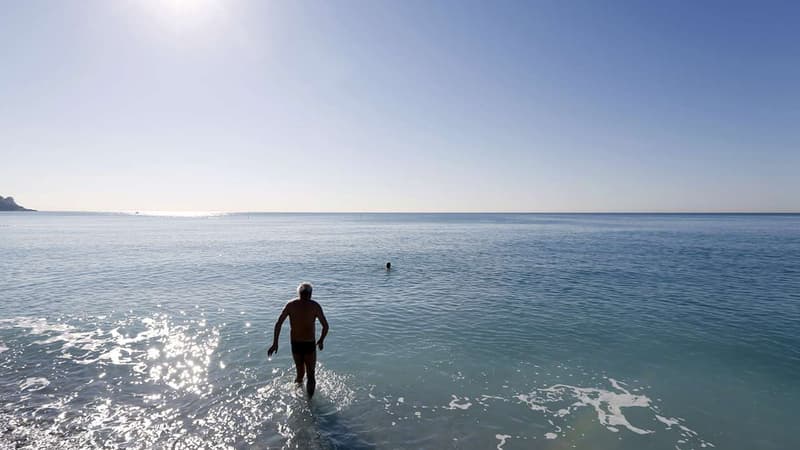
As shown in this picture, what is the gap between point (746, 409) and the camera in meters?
9.64

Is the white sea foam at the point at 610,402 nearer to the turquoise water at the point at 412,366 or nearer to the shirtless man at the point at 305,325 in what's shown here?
the turquoise water at the point at 412,366

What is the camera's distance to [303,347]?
9.90 meters

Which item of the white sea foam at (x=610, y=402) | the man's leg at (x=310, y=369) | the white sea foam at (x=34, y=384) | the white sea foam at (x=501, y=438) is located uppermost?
the man's leg at (x=310, y=369)

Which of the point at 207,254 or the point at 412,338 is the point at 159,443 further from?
the point at 207,254

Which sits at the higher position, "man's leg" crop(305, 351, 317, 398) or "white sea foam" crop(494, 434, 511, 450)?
"man's leg" crop(305, 351, 317, 398)

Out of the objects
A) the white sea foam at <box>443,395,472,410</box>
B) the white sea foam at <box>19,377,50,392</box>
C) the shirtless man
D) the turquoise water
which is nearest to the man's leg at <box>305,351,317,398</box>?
the shirtless man

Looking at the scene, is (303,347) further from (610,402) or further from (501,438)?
(610,402)

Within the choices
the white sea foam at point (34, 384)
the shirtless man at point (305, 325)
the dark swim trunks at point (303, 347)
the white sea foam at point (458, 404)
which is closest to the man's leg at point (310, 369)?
the shirtless man at point (305, 325)

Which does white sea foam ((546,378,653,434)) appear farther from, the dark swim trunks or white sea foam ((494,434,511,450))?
the dark swim trunks

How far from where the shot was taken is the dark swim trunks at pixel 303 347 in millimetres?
9844

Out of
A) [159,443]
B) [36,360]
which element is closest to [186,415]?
[159,443]

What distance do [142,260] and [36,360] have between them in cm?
3006

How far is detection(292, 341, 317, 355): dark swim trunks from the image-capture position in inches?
388

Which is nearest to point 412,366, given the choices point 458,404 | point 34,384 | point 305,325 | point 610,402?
point 458,404
